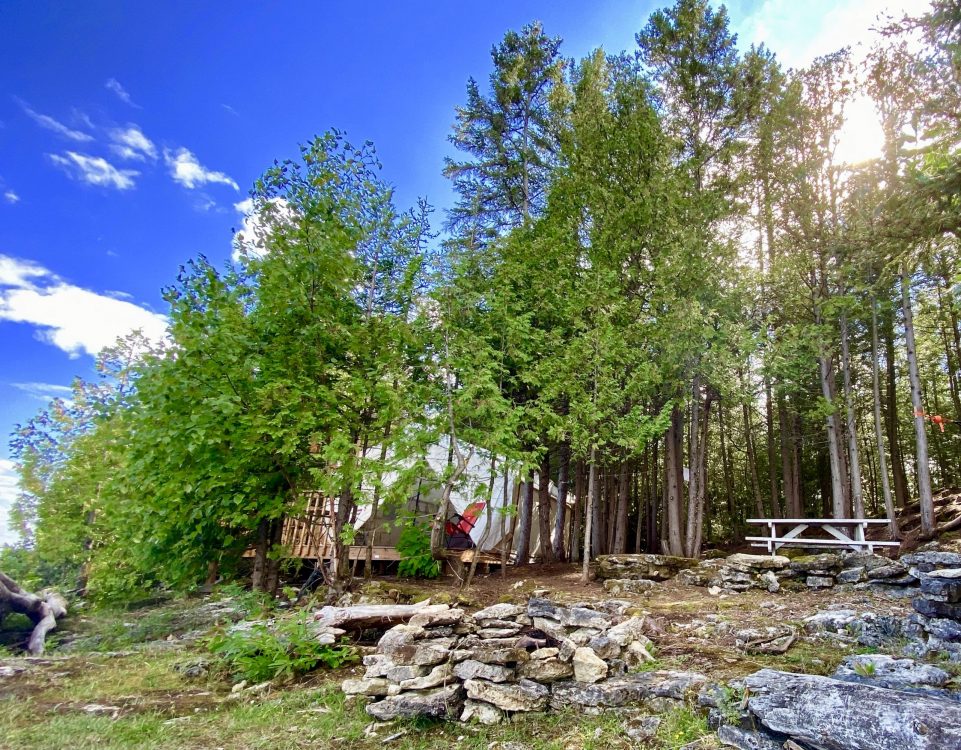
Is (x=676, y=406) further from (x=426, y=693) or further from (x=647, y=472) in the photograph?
(x=426, y=693)

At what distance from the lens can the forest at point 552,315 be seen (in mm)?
7242

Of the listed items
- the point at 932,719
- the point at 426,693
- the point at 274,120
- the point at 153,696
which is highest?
the point at 274,120

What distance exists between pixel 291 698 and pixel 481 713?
1.80 meters

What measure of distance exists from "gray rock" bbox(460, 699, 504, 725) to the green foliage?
6547 millimetres

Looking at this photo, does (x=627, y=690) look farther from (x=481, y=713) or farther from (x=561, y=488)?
(x=561, y=488)

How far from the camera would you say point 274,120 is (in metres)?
8.10

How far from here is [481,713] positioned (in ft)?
10.8

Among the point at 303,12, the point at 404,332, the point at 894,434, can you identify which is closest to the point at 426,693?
the point at 404,332

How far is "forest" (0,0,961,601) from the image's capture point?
23.8 ft

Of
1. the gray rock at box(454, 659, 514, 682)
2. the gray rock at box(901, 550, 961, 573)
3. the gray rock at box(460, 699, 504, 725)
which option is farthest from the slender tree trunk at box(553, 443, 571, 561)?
the gray rock at box(460, 699, 504, 725)

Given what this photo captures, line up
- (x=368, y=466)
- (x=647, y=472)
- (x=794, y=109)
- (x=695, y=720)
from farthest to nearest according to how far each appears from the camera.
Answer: (x=647, y=472) < (x=794, y=109) < (x=368, y=466) < (x=695, y=720)

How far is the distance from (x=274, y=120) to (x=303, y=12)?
176cm

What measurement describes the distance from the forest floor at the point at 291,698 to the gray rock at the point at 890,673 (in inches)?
15.0

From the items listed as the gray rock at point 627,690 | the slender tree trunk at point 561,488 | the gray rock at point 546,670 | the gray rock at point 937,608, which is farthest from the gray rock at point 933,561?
the slender tree trunk at point 561,488
